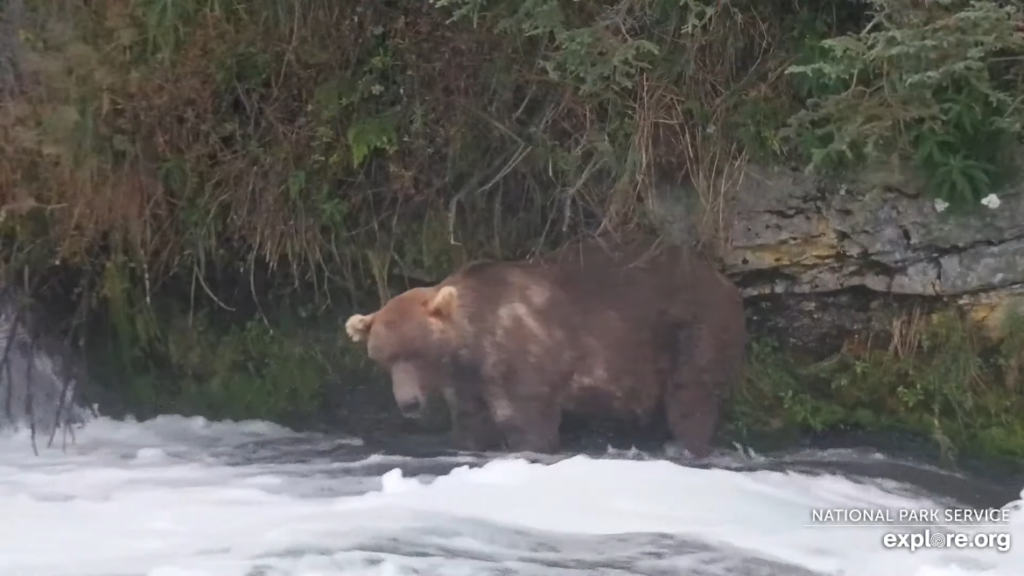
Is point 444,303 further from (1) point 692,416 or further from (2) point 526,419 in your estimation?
(1) point 692,416

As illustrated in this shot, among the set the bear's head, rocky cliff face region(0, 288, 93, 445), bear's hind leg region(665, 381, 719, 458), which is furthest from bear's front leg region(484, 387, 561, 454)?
rocky cliff face region(0, 288, 93, 445)

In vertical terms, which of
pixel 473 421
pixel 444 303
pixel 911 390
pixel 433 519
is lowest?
pixel 433 519

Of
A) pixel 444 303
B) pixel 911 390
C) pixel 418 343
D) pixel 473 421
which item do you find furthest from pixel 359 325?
pixel 911 390

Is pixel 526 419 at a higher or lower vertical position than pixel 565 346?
lower

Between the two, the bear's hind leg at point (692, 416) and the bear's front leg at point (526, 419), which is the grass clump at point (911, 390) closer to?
the bear's hind leg at point (692, 416)

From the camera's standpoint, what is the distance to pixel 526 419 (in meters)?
3.71

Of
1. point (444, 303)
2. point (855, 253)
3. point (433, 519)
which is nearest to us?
point (433, 519)

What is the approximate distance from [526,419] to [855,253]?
141 centimetres

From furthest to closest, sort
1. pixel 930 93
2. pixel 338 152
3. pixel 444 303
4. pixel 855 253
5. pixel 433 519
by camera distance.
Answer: pixel 338 152 < pixel 855 253 < pixel 444 303 < pixel 433 519 < pixel 930 93

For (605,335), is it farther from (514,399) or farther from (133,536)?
(133,536)

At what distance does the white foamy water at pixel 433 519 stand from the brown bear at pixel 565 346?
7.7 inches

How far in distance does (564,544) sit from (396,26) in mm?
2141

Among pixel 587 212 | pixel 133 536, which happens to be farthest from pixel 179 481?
pixel 587 212

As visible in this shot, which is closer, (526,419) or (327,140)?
(526,419)
